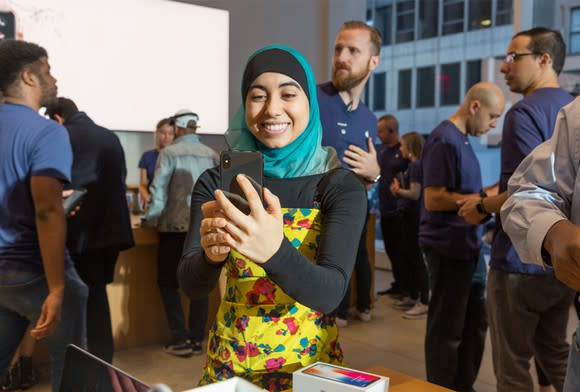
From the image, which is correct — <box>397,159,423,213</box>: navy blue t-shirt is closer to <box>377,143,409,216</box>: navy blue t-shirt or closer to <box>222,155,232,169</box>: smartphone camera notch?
<box>377,143,409,216</box>: navy blue t-shirt

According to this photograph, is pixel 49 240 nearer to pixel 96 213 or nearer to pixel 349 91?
pixel 96 213

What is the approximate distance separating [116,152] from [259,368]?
5.89ft

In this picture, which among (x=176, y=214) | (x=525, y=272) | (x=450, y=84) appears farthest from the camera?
(x=450, y=84)

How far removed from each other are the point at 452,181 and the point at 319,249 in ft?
4.71

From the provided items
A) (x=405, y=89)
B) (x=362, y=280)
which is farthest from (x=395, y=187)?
(x=405, y=89)

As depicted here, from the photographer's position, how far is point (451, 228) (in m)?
2.36

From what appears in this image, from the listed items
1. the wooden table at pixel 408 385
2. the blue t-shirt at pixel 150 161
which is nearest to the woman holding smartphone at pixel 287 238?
the wooden table at pixel 408 385

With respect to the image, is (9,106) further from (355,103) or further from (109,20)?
(109,20)

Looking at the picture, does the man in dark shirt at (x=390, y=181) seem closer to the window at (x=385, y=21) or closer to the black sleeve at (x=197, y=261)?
the window at (x=385, y=21)

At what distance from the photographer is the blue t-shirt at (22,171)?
1.73 meters

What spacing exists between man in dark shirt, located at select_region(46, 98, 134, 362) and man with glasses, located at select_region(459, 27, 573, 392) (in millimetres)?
1592

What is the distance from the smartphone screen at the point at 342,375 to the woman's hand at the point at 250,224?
203 mm

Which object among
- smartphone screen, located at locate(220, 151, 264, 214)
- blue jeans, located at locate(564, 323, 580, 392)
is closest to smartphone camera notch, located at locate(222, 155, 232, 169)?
smartphone screen, located at locate(220, 151, 264, 214)

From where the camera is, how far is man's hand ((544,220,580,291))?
82cm
